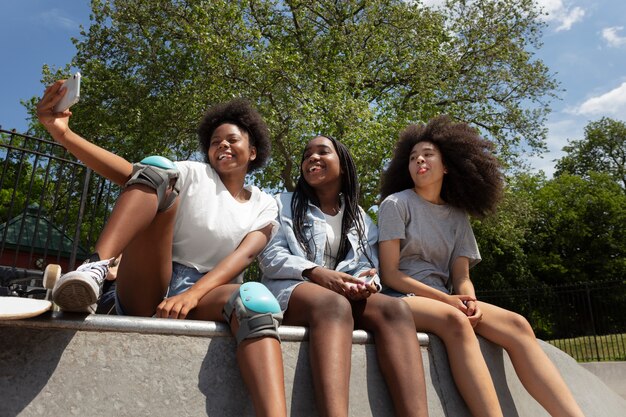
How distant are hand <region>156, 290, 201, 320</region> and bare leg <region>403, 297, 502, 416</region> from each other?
1059 millimetres

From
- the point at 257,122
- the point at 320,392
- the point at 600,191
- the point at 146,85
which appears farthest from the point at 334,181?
the point at 600,191

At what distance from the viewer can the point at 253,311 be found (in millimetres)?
1928

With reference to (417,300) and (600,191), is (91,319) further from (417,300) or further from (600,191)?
(600,191)

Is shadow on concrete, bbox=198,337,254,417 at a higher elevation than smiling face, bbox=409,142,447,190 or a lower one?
lower

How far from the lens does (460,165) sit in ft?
11.5

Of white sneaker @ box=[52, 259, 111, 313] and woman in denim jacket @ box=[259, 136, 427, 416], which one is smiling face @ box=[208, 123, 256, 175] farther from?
white sneaker @ box=[52, 259, 111, 313]

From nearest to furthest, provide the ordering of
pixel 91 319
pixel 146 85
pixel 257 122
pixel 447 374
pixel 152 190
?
pixel 91 319 → pixel 152 190 → pixel 447 374 → pixel 257 122 → pixel 146 85

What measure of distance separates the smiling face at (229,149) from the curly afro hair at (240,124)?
10 centimetres

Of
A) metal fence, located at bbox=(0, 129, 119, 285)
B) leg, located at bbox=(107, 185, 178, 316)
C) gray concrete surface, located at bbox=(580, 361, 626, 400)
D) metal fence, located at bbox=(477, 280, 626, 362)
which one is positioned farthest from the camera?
metal fence, located at bbox=(477, 280, 626, 362)

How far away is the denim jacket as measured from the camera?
261 centimetres

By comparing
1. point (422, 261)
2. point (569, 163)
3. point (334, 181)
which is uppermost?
point (569, 163)

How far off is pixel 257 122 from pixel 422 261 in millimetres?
1321

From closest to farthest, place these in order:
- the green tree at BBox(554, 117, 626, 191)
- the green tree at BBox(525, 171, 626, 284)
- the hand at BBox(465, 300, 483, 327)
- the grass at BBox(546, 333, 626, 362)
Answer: the hand at BBox(465, 300, 483, 327)
the grass at BBox(546, 333, 626, 362)
the green tree at BBox(525, 171, 626, 284)
the green tree at BBox(554, 117, 626, 191)

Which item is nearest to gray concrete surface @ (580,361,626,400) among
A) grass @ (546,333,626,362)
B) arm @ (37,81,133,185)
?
grass @ (546,333,626,362)
